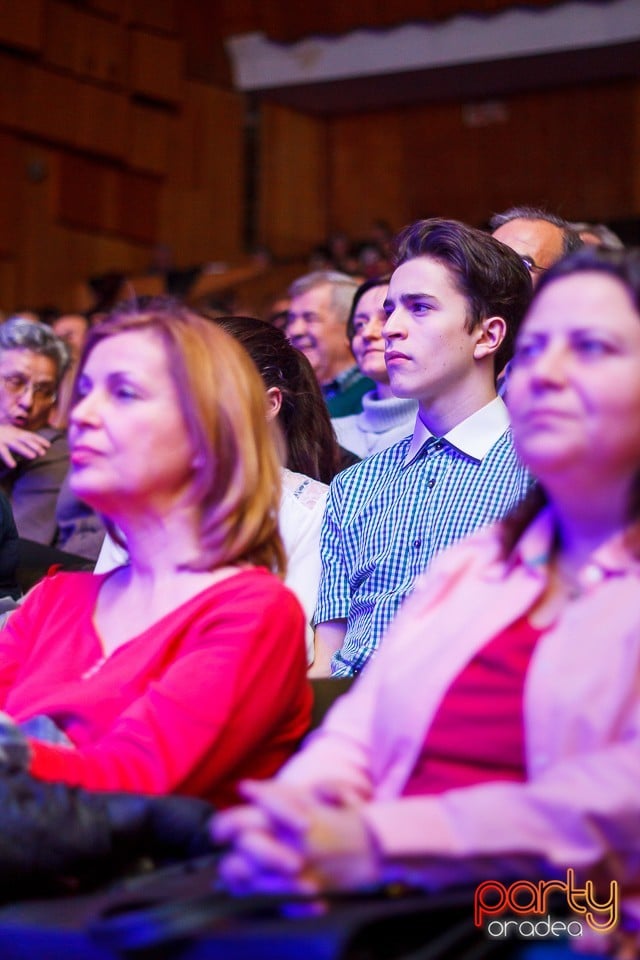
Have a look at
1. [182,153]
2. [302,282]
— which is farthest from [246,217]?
[302,282]

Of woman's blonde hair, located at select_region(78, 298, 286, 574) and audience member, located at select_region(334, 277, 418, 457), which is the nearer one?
woman's blonde hair, located at select_region(78, 298, 286, 574)

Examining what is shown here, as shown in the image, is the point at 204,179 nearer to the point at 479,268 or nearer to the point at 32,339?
the point at 32,339

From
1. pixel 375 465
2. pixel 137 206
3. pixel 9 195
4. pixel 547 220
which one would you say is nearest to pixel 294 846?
pixel 375 465

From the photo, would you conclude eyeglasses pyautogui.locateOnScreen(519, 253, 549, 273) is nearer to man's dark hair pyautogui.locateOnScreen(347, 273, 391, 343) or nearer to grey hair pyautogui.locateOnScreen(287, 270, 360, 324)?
man's dark hair pyautogui.locateOnScreen(347, 273, 391, 343)

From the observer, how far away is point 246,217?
315 inches

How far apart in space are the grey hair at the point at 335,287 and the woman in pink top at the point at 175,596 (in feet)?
6.40

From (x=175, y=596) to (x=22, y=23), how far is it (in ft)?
20.2

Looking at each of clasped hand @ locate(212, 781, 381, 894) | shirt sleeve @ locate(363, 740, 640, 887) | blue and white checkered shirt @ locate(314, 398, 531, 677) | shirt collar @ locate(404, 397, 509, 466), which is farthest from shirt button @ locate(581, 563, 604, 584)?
shirt collar @ locate(404, 397, 509, 466)

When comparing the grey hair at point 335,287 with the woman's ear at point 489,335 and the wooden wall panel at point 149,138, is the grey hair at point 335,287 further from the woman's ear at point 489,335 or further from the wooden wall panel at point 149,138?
the wooden wall panel at point 149,138

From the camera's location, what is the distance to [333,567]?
1.85 m

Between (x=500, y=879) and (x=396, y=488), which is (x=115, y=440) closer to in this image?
(x=500, y=879)

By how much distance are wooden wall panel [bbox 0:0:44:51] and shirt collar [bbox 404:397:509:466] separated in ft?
18.0

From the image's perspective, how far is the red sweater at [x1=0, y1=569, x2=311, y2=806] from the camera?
3.51ft

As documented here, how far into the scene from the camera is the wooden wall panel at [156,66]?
7.31 metres
